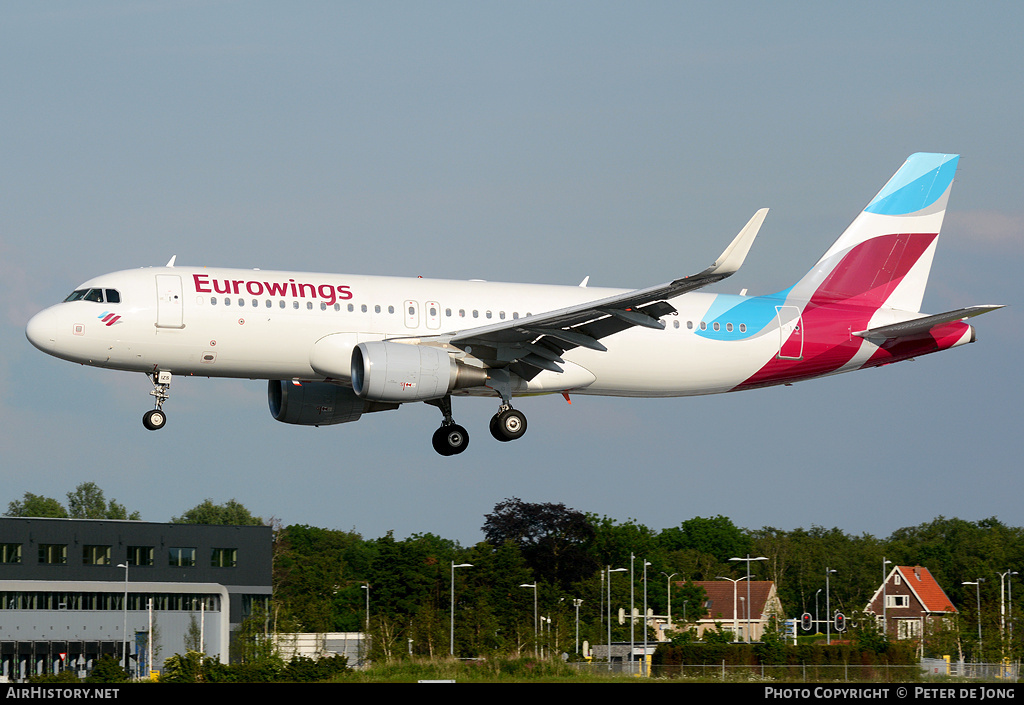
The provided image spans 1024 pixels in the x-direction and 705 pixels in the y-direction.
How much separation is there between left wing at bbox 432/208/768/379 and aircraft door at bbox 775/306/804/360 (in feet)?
20.1

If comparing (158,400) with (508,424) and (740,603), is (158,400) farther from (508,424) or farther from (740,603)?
(740,603)

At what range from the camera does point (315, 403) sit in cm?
3800

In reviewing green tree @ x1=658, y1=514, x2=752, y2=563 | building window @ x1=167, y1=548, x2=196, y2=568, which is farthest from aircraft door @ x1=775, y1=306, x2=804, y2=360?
green tree @ x1=658, y1=514, x2=752, y2=563

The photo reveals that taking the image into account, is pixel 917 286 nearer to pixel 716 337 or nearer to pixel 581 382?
pixel 716 337

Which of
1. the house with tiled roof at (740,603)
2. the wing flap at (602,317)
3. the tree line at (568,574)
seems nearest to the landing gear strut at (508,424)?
the wing flap at (602,317)

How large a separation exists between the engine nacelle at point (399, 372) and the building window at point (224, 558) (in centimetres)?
5977

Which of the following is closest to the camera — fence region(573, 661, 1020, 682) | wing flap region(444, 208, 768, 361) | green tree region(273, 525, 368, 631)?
wing flap region(444, 208, 768, 361)

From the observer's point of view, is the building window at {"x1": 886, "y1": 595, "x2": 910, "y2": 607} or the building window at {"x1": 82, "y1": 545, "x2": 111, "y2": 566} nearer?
the building window at {"x1": 82, "y1": 545, "x2": 111, "y2": 566}

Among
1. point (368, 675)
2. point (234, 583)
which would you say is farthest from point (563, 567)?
point (368, 675)

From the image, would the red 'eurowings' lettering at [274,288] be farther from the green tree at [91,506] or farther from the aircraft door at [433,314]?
the green tree at [91,506]

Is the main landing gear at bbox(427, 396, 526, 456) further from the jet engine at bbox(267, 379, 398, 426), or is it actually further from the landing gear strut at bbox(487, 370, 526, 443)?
the jet engine at bbox(267, 379, 398, 426)

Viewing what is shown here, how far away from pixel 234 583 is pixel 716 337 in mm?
59271

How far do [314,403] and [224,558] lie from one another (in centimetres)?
5516

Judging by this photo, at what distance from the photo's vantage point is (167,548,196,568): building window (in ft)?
286
